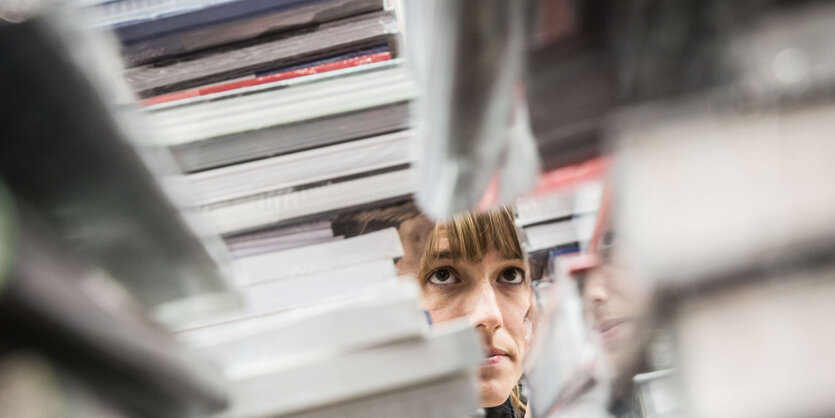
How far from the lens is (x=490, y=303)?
963 millimetres

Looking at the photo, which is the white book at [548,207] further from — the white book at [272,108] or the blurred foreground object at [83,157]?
the blurred foreground object at [83,157]

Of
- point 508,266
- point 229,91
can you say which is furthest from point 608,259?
point 508,266

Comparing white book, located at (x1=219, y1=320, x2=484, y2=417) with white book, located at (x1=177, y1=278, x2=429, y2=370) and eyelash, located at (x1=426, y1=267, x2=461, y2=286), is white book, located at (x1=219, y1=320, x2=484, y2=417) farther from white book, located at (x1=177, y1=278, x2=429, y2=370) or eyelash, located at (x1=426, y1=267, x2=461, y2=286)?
A: eyelash, located at (x1=426, y1=267, x2=461, y2=286)

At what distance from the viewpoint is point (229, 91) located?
25.1 inches

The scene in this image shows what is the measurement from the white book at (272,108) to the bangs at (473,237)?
14.8 inches

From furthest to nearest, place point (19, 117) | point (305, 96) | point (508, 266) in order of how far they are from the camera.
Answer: point (508, 266), point (305, 96), point (19, 117)

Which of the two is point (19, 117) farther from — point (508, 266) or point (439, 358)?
point (508, 266)

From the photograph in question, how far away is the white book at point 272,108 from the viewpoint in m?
0.61

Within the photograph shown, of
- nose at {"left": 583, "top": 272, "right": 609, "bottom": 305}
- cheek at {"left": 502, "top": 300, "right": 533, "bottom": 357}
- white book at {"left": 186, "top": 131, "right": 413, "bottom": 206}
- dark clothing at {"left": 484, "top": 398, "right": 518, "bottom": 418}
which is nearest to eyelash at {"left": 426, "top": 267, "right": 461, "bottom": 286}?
cheek at {"left": 502, "top": 300, "right": 533, "bottom": 357}

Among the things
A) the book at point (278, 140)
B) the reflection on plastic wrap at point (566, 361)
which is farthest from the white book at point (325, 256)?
the reflection on plastic wrap at point (566, 361)

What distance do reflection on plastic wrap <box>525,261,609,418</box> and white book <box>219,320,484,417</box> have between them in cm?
13

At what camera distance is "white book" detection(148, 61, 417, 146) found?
61 centimetres

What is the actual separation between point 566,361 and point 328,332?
9.0 inches

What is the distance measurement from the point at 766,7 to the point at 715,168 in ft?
0.23
